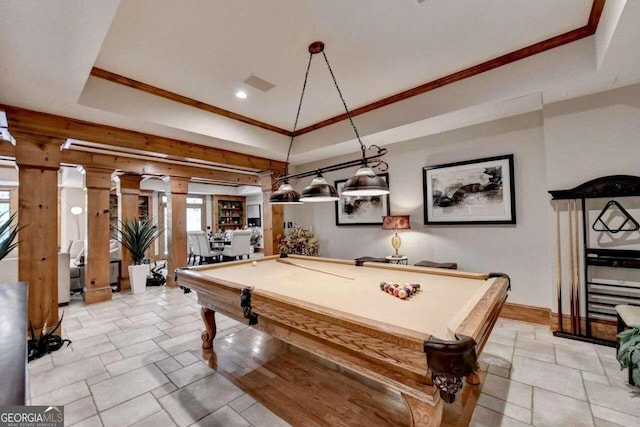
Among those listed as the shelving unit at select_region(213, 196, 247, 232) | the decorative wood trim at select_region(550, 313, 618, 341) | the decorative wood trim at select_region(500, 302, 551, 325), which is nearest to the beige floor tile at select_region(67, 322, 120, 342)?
the decorative wood trim at select_region(500, 302, 551, 325)

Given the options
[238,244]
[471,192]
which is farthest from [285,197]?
[238,244]

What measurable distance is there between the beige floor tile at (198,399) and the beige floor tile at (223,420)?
0.05 metres

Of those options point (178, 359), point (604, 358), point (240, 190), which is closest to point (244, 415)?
point (178, 359)

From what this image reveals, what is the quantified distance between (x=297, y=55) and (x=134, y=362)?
3.31 m

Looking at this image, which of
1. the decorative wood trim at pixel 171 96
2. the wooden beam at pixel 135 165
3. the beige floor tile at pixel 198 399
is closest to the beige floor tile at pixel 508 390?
the beige floor tile at pixel 198 399

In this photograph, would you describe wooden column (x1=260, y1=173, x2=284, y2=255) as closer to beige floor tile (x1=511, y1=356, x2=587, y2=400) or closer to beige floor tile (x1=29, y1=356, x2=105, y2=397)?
beige floor tile (x1=29, y1=356, x2=105, y2=397)

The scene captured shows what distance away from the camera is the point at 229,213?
12055 millimetres

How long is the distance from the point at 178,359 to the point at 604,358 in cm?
395

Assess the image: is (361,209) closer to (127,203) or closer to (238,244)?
(238,244)

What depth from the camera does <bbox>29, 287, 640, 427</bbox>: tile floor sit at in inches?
74.1

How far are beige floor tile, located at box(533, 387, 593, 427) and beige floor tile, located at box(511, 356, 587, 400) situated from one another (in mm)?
93

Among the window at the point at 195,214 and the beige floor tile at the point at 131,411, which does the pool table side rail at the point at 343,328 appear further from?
the window at the point at 195,214

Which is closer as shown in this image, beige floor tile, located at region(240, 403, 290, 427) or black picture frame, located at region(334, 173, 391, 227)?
beige floor tile, located at region(240, 403, 290, 427)

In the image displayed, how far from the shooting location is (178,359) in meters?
2.72
